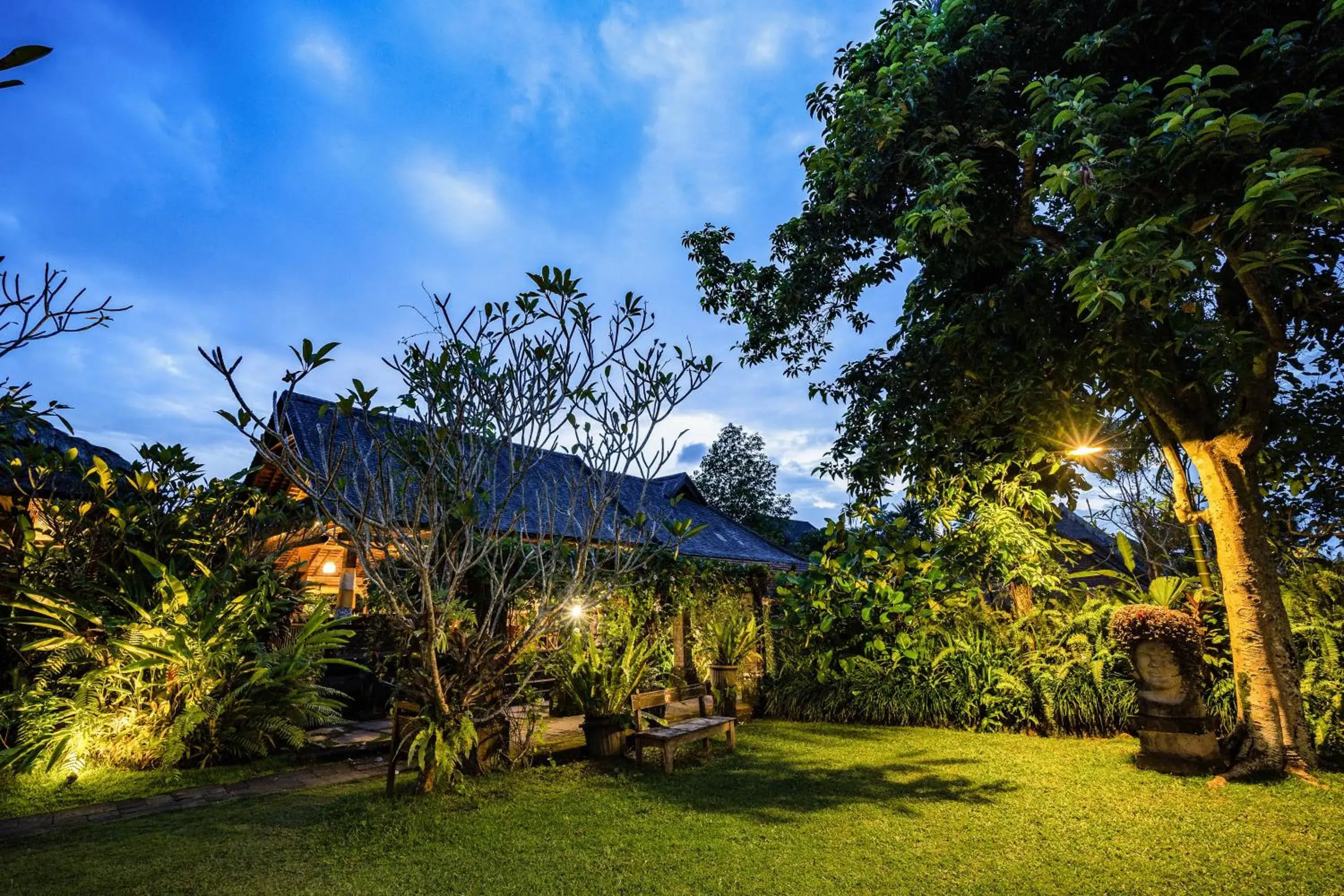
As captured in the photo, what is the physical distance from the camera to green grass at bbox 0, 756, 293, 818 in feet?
15.4

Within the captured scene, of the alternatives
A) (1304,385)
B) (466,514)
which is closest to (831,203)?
(466,514)

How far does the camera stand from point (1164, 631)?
16.5 feet

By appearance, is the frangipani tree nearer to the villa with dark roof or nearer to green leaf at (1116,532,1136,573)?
the villa with dark roof

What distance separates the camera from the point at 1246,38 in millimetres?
4781

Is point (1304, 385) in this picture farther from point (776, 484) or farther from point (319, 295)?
point (776, 484)

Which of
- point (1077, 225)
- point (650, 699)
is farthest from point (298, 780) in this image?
point (1077, 225)

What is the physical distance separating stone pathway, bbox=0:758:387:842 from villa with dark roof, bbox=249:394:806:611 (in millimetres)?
2158

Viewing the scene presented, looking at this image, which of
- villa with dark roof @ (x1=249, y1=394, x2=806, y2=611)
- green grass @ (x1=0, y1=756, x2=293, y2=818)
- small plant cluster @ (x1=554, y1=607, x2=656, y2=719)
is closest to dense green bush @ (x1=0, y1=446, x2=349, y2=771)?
green grass @ (x1=0, y1=756, x2=293, y2=818)

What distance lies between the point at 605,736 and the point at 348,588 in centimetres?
904

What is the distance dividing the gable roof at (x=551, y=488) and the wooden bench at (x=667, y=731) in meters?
1.64

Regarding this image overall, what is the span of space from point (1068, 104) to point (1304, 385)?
526 cm

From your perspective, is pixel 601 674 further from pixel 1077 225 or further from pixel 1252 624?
pixel 1077 225

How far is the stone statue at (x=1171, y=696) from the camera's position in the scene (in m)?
4.80

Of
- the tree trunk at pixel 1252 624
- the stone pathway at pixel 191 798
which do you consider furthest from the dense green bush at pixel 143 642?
the tree trunk at pixel 1252 624
